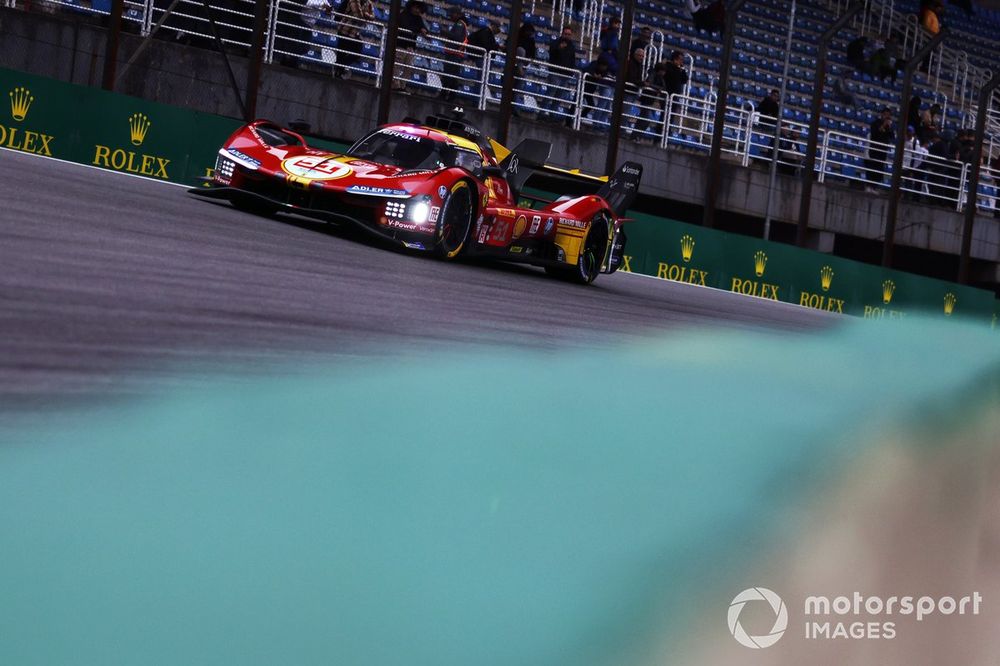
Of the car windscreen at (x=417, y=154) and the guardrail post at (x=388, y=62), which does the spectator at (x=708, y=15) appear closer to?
the guardrail post at (x=388, y=62)

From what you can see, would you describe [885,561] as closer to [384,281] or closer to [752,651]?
[752,651]

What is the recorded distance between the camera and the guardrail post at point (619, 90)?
773 inches

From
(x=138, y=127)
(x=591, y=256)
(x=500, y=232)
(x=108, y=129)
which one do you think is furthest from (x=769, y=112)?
(x=500, y=232)

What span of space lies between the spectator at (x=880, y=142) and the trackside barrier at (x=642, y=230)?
2382 mm

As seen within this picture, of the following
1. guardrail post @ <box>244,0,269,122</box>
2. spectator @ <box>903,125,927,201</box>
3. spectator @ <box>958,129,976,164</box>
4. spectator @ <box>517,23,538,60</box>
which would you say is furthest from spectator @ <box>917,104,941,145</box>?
guardrail post @ <box>244,0,269,122</box>

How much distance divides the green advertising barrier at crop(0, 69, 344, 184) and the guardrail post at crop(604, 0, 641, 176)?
5.79 m

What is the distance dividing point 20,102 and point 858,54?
63.4ft

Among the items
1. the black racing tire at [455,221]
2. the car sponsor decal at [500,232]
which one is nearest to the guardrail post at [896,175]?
the car sponsor decal at [500,232]

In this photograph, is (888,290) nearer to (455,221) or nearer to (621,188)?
(621,188)

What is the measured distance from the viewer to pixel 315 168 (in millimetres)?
9891

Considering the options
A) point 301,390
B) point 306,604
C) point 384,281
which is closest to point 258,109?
point 384,281

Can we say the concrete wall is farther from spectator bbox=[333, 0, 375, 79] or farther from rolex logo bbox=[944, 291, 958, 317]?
rolex logo bbox=[944, 291, 958, 317]

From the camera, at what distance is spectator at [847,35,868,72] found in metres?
27.9

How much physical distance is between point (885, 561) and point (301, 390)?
4.57 ft
